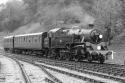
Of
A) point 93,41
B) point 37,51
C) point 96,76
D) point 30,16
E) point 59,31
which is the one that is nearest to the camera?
point 96,76

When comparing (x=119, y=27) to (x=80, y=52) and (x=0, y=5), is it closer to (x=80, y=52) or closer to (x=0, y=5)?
(x=80, y=52)

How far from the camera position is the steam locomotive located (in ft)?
64.9

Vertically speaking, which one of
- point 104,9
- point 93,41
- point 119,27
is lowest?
point 93,41

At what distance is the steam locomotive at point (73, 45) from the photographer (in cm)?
1978

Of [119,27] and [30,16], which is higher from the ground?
[30,16]

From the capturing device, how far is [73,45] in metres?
21.8

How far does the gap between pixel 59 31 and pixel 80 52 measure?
4.56 metres

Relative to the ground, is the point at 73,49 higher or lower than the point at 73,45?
lower

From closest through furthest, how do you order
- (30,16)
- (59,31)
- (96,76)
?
(96,76), (59,31), (30,16)

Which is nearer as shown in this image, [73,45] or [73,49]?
[73,49]

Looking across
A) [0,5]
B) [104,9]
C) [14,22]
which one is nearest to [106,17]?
[104,9]

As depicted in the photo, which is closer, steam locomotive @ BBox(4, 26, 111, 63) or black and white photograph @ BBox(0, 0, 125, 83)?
Result: black and white photograph @ BBox(0, 0, 125, 83)

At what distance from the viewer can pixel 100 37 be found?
20.6 m

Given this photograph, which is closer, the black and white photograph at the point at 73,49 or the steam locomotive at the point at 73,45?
the black and white photograph at the point at 73,49
